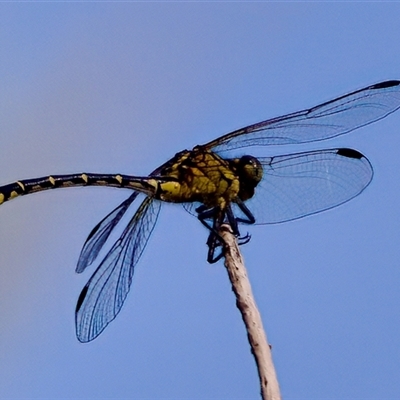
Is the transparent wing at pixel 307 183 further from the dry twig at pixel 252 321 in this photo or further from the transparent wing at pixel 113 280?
the dry twig at pixel 252 321

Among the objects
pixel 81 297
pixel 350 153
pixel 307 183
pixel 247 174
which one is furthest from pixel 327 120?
pixel 81 297

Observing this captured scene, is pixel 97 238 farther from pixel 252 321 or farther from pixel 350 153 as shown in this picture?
pixel 252 321

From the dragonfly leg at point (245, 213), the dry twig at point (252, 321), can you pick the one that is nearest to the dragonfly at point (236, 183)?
the dragonfly leg at point (245, 213)

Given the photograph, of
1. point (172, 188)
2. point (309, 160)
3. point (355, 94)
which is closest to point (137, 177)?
point (172, 188)

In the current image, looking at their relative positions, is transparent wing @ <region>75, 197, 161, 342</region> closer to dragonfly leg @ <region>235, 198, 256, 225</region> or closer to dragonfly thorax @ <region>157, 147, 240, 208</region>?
dragonfly thorax @ <region>157, 147, 240, 208</region>

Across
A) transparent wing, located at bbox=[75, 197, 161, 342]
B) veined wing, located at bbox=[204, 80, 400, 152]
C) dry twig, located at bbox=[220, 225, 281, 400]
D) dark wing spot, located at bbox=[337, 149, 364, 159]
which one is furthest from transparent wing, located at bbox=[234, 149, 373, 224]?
dry twig, located at bbox=[220, 225, 281, 400]

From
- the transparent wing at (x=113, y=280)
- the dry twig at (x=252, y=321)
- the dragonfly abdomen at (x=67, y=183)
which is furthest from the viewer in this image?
the dragonfly abdomen at (x=67, y=183)
